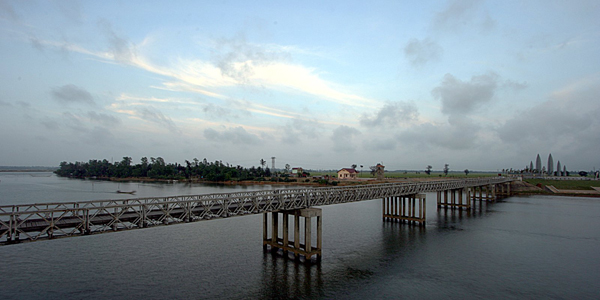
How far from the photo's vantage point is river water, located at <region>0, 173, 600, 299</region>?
23688mm

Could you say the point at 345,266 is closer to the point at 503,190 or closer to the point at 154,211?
the point at 154,211

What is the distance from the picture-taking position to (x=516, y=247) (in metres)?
36.5

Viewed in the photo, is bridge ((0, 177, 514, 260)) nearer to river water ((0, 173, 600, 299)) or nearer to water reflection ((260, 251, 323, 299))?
water reflection ((260, 251, 323, 299))

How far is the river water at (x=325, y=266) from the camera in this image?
23.7 metres

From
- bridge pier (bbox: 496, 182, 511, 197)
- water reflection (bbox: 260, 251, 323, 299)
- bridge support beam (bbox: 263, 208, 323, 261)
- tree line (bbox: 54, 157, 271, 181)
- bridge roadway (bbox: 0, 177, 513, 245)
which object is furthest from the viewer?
tree line (bbox: 54, 157, 271, 181)

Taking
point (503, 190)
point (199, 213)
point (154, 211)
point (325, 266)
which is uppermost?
point (154, 211)

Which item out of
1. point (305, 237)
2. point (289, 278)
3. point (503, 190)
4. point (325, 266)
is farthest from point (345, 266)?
point (503, 190)

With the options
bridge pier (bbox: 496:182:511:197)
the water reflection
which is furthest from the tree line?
the water reflection

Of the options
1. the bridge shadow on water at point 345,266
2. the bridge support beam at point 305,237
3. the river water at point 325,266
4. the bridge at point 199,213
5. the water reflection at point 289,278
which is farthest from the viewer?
the bridge support beam at point 305,237

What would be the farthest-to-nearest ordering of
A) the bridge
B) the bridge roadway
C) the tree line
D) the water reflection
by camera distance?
1. the tree line
2. the water reflection
3. the bridge
4. the bridge roadway

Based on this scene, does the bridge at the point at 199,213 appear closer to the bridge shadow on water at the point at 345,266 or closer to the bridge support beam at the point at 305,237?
the bridge support beam at the point at 305,237

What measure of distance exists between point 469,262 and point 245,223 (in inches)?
1179

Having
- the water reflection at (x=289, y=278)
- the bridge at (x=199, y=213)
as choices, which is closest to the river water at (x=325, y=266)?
the water reflection at (x=289, y=278)

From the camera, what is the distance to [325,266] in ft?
95.1
